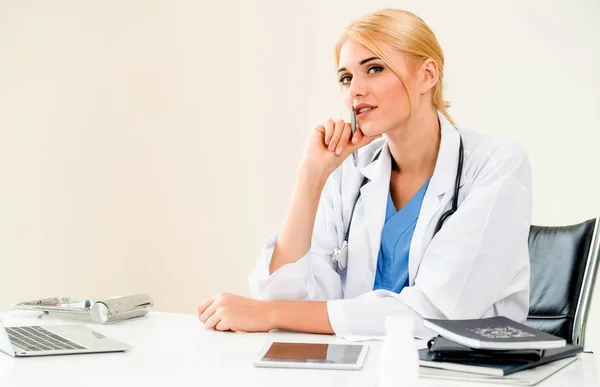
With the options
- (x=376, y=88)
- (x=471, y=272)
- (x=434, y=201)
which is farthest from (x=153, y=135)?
(x=471, y=272)

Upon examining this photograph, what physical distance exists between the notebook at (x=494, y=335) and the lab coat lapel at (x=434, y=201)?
1.71ft

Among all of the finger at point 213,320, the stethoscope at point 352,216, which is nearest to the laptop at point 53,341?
the finger at point 213,320

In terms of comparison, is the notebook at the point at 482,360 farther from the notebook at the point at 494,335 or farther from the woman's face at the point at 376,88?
the woman's face at the point at 376,88

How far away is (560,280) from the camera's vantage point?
69.2 inches

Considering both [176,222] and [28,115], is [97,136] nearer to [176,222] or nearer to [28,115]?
[28,115]

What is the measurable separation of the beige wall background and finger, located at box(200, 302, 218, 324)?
1.90 metres

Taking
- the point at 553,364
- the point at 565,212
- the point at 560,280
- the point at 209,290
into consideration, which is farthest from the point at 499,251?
the point at 209,290

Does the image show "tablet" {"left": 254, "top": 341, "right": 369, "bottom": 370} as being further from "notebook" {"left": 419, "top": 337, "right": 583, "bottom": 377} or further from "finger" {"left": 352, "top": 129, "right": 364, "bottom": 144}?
"finger" {"left": 352, "top": 129, "right": 364, "bottom": 144}

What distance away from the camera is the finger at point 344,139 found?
6.33ft

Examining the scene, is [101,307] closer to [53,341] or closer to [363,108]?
[53,341]

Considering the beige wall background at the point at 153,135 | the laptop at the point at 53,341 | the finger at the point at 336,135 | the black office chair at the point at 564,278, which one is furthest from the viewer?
the beige wall background at the point at 153,135

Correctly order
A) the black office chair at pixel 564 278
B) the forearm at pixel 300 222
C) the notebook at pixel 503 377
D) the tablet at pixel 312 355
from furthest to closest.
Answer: the forearm at pixel 300 222, the black office chair at pixel 564 278, the tablet at pixel 312 355, the notebook at pixel 503 377

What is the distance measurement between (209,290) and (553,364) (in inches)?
102

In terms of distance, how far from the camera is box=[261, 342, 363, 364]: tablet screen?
122 centimetres
